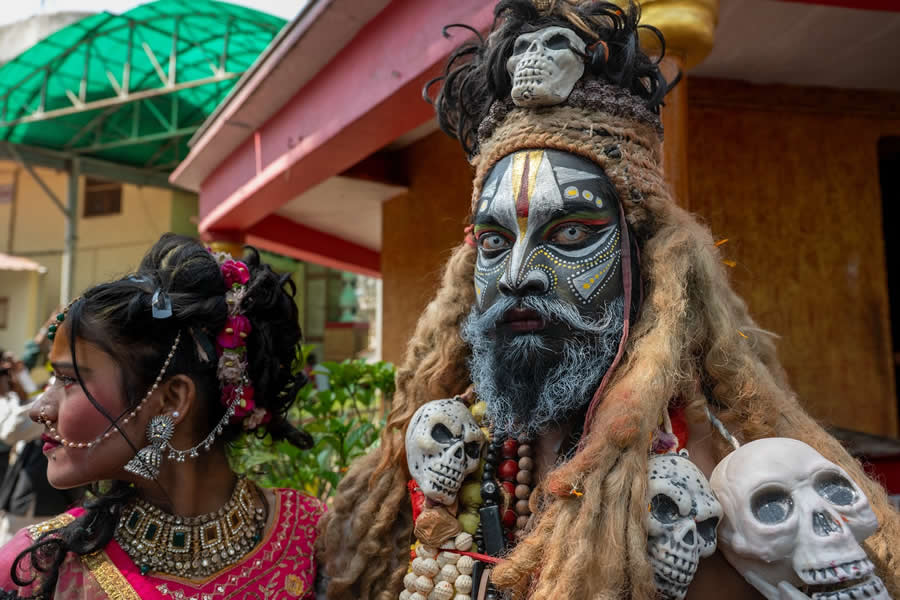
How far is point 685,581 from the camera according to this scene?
1.42 meters

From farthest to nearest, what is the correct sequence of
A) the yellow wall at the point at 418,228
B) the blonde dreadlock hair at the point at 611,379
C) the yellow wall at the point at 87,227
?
the yellow wall at the point at 87,227, the yellow wall at the point at 418,228, the blonde dreadlock hair at the point at 611,379

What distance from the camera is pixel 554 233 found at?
1.77 meters

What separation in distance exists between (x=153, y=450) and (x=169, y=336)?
0.29m

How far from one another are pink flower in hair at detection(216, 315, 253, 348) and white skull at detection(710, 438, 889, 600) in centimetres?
126

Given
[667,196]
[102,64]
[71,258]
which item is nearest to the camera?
[667,196]

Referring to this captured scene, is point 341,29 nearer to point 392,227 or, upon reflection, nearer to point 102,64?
point 392,227

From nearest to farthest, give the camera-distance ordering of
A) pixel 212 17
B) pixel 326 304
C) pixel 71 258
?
pixel 212 17, pixel 71 258, pixel 326 304

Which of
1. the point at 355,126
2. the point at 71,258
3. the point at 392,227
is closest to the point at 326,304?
the point at 71,258

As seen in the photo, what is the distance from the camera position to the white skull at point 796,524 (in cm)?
135

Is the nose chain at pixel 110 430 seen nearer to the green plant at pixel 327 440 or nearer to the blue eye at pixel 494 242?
the blue eye at pixel 494 242

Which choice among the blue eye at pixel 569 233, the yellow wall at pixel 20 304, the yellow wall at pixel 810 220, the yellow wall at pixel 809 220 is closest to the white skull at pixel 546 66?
the blue eye at pixel 569 233

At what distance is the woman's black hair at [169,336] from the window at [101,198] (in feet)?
46.4

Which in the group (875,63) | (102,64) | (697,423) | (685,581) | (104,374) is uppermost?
(102,64)

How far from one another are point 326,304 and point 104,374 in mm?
14522
